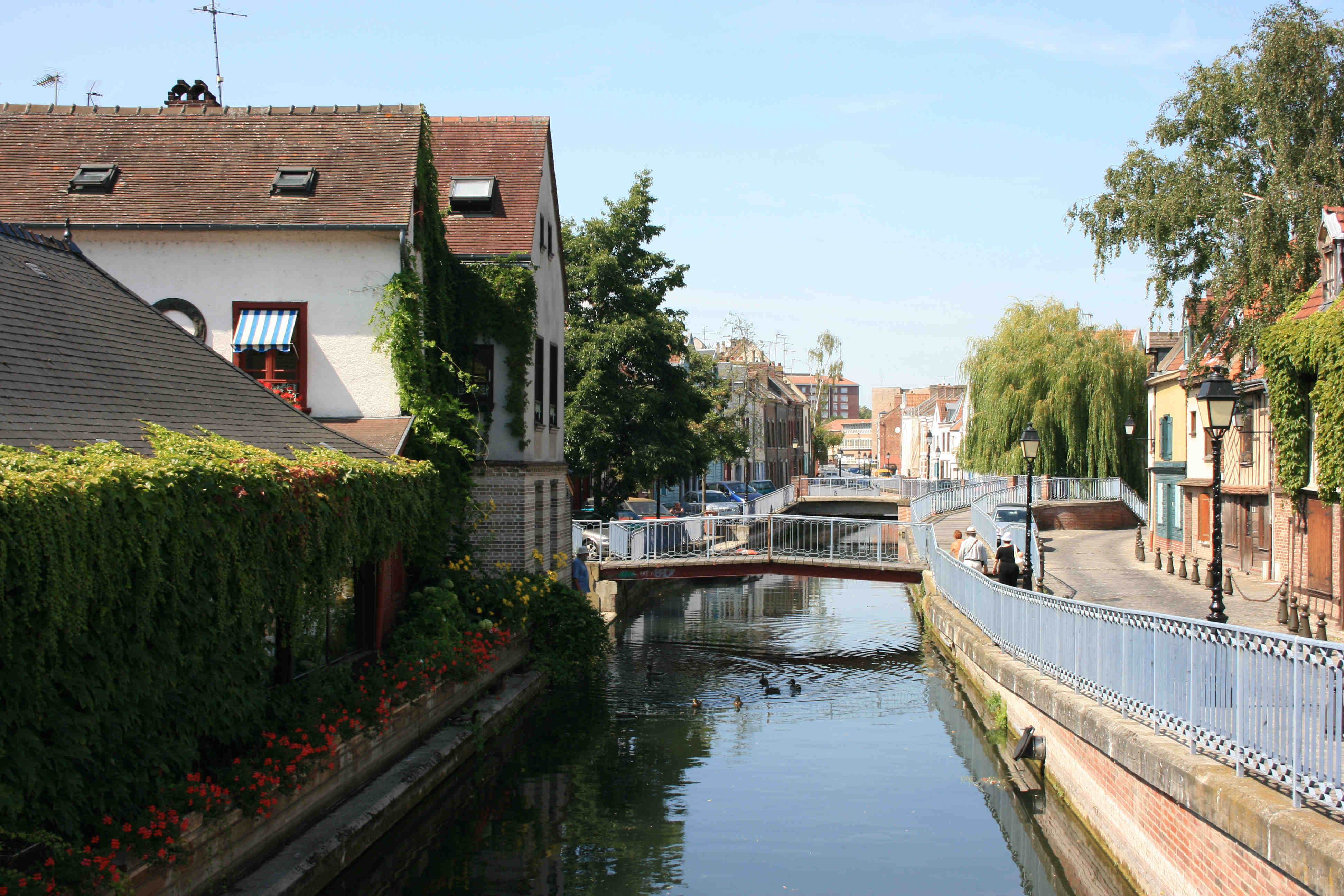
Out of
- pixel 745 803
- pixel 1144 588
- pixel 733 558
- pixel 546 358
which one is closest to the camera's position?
pixel 745 803

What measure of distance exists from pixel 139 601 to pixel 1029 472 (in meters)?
14.8

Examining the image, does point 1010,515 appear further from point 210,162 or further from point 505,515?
point 210,162

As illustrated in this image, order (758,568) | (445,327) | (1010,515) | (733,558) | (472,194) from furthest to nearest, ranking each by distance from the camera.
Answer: (1010,515) → (733,558) → (758,568) → (472,194) → (445,327)

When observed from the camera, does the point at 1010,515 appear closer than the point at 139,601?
No

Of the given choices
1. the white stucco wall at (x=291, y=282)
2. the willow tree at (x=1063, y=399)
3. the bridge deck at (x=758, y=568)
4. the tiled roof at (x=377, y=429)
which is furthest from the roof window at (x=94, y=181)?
the willow tree at (x=1063, y=399)

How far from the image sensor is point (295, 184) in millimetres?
17375

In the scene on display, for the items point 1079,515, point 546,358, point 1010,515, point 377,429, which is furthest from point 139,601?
point 1079,515

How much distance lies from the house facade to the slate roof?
285 centimetres

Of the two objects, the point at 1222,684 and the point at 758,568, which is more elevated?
the point at 1222,684

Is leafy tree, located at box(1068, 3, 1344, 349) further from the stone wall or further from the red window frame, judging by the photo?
the red window frame

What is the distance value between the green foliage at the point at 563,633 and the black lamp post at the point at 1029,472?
23.9 ft

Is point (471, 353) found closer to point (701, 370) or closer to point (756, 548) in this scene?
point (756, 548)

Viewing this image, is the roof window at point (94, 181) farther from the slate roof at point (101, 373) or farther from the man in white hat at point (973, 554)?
the man in white hat at point (973, 554)

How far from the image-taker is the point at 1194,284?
75.4 feet
